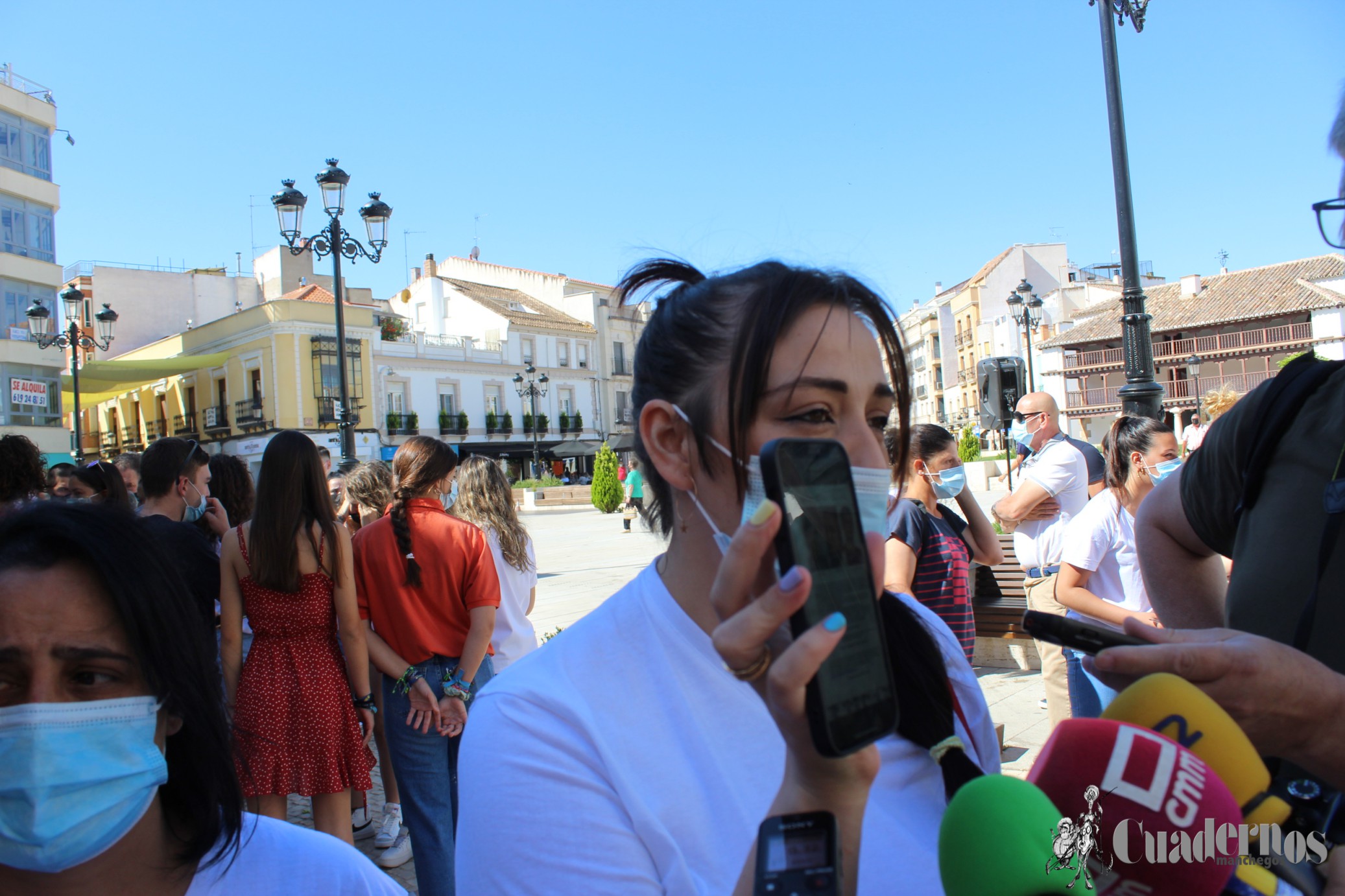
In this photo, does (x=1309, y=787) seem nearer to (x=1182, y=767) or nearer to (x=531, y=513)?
(x=1182, y=767)

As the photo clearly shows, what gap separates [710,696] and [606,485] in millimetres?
26882

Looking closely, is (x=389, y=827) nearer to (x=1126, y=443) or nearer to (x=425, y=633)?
(x=425, y=633)

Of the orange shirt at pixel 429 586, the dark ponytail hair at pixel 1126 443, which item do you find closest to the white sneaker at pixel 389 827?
the orange shirt at pixel 429 586

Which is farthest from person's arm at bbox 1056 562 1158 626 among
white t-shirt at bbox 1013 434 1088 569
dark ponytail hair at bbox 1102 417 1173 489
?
white t-shirt at bbox 1013 434 1088 569

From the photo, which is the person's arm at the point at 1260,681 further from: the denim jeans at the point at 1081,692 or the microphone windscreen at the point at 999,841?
the denim jeans at the point at 1081,692

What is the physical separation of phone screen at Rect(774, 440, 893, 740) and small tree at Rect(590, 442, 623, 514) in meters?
27.2

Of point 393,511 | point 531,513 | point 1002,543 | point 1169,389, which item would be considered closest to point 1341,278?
point 1169,389

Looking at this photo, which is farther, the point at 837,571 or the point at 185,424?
the point at 185,424

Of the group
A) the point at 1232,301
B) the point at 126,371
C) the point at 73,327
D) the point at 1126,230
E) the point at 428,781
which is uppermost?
the point at 1232,301

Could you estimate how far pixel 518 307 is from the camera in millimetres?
55344

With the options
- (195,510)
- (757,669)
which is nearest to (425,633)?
A: (195,510)

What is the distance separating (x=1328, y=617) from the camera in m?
1.47

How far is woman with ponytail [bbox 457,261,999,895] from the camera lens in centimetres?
116

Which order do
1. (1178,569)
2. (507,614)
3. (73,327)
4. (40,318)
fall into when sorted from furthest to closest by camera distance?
(40,318)
(73,327)
(507,614)
(1178,569)
